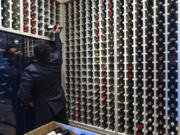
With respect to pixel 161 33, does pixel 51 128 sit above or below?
below

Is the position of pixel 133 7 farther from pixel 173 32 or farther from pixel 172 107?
pixel 172 107

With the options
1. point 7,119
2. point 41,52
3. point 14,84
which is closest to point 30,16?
point 41,52

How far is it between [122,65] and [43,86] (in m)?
0.84

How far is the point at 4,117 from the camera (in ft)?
3.83

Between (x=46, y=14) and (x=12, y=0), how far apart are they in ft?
1.31

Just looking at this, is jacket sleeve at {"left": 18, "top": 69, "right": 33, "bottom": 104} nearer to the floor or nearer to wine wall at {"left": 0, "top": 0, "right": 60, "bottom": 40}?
the floor

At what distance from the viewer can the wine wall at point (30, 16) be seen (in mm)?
1232

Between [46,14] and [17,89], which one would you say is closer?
[17,89]

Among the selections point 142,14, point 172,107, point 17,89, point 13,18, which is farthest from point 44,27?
point 172,107

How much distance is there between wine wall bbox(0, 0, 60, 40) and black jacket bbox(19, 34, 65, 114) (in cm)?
22

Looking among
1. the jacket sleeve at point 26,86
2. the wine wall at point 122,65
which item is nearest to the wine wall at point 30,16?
the wine wall at point 122,65

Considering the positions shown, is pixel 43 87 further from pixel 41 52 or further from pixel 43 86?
pixel 41 52

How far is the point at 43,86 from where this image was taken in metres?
1.33

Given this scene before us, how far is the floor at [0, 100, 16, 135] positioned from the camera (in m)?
1.15
